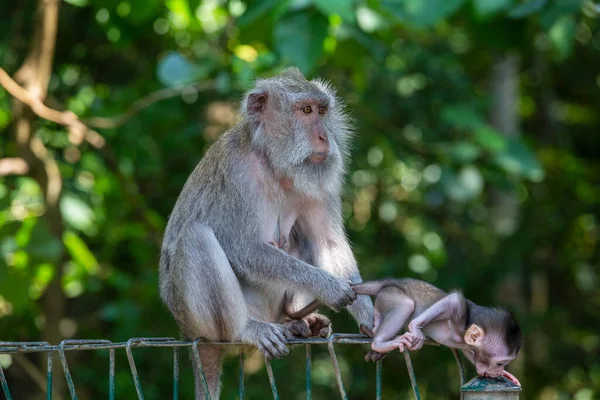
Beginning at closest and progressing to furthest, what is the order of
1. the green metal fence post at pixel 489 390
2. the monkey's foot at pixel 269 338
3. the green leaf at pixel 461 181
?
the green metal fence post at pixel 489 390 → the monkey's foot at pixel 269 338 → the green leaf at pixel 461 181

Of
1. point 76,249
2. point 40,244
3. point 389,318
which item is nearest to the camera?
point 389,318

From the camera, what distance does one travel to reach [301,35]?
17.8 ft

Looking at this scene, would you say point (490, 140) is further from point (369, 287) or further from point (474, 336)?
point (474, 336)

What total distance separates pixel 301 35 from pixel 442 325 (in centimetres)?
208

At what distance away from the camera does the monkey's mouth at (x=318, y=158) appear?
512cm

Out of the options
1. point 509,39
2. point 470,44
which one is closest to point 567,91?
point 470,44

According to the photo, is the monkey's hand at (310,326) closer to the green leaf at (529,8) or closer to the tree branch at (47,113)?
the green leaf at (529,8)

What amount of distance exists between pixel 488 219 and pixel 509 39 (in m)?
4.26

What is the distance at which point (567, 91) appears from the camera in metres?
12.5

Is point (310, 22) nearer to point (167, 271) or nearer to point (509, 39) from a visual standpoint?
point (167, 271)

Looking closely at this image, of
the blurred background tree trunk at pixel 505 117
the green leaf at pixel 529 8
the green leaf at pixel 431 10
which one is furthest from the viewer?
the blurred background tree trunk at pixel 505 117

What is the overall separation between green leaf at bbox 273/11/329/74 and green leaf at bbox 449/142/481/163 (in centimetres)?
333

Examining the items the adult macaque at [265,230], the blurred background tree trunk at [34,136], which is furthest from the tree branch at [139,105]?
the adult macaque at [265,230]

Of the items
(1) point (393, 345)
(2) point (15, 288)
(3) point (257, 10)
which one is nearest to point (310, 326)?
(1) point (393, 345)
